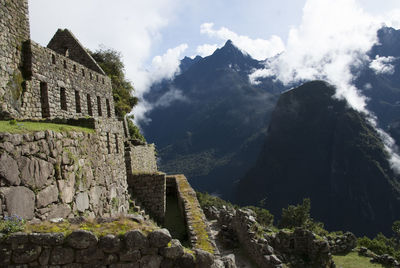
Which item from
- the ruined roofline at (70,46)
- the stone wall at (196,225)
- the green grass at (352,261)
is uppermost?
the ruined roofline at (70,46)

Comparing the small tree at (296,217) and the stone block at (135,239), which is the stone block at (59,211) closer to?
the stone block at (135,239)

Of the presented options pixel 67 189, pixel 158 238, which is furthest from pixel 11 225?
pixel 158 238

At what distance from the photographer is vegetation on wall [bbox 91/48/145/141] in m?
29.9

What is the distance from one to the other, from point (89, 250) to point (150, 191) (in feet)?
29.5

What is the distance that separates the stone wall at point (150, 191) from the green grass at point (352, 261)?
49.8ft

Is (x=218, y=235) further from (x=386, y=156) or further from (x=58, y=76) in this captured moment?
(x=386, y=156)

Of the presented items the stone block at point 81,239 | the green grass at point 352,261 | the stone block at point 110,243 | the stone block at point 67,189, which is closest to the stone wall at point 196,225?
the stone block at point 67,189

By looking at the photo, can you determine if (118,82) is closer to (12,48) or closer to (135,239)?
(12,48)

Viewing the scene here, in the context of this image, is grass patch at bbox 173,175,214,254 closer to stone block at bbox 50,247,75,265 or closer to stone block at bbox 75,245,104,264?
stone block at bbox 75,245,104,264

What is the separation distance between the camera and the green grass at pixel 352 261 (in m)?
22.2

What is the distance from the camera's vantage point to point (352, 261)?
77.3 feet

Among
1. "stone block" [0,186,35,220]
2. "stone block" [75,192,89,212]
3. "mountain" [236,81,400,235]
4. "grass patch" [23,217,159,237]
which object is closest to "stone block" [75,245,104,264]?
"grass patch" [23,217,159,237]

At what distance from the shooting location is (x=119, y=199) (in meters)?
9.74

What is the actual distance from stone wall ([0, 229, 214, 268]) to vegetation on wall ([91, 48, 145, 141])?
25.3 metres
